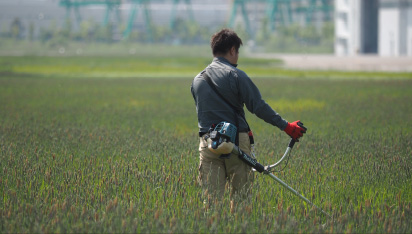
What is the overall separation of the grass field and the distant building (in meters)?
51.8

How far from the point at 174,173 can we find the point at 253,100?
223cm

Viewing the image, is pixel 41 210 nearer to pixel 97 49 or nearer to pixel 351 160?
pixel 351 160

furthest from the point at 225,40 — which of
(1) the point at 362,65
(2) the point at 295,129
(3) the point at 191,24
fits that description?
(3) the point at 191,24

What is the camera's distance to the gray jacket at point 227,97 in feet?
19.7

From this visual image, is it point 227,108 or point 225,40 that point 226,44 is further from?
point 227,108

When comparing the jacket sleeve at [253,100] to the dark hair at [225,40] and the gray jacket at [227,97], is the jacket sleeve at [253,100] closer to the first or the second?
the gray jacket at [227,97]

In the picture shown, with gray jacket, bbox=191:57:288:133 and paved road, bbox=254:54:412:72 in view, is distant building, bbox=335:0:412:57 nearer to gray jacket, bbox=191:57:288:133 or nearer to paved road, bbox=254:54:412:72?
paved road, bbox=254:54:412:72

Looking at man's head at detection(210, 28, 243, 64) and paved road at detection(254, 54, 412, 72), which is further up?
man's head at detection(210, 28, 243, 64)

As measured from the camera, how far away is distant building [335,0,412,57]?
69750 mm

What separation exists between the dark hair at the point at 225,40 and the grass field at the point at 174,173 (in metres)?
1.30

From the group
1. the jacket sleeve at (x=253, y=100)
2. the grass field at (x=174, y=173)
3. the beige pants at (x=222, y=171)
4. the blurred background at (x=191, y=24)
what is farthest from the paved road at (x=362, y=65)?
the jacket sleeve at (x=253, y=100)

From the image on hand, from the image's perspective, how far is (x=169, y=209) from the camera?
6.15m

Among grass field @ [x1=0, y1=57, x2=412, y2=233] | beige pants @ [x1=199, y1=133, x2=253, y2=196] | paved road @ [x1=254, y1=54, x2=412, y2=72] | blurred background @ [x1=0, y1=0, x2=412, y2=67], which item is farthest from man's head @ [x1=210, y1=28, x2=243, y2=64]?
blurred background @ [x1=0, y1=0, x2=412, y2=67]

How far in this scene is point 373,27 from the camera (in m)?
86.4
